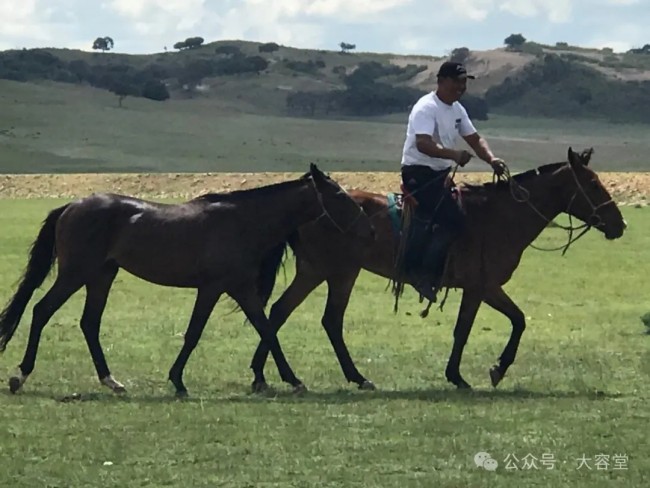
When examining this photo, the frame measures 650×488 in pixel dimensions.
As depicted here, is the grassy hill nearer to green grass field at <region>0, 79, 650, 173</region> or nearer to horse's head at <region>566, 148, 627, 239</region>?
green grass field at <region>0, 79, 650, 173</region>

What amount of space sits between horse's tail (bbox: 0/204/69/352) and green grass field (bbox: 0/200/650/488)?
52 cm

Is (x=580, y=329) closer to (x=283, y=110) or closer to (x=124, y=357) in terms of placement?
(x=124, y=357)

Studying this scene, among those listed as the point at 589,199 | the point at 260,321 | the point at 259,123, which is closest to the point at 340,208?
the point at 260,321

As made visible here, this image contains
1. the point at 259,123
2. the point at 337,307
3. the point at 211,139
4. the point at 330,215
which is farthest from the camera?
the point at 259,123

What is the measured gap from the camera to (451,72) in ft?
36.9

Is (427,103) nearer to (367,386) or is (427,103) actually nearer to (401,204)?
(401,204)

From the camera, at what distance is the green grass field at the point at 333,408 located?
8.09 metres

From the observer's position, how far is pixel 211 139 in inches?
3019

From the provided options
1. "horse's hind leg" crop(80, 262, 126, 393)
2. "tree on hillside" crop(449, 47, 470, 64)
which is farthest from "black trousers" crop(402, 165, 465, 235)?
"tree on hillside" crop(449, 47, 470, 64)

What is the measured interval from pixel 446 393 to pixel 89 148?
61.9 m

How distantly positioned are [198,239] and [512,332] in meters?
2.74

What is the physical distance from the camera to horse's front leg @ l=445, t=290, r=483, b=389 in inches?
457

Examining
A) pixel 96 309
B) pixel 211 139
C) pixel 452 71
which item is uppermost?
pixel 452 71

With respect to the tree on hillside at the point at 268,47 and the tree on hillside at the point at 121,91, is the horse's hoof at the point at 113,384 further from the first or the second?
the tree on hillside at the point at 268,47
